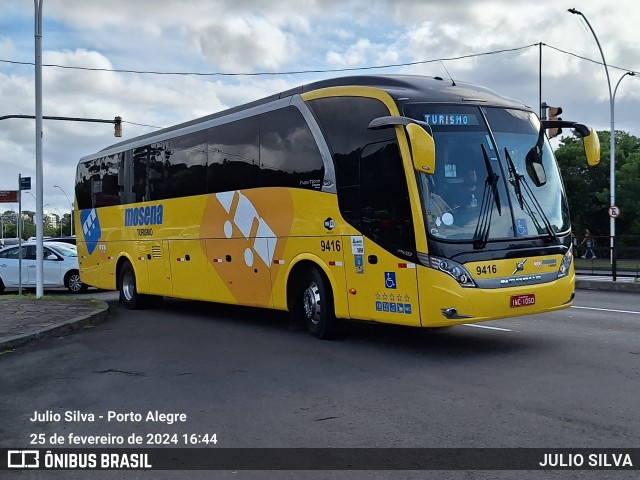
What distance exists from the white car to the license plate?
15.1 metres

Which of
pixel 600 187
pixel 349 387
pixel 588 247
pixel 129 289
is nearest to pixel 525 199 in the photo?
pixel 349 387

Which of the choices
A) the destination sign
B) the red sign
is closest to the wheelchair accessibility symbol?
the destination sign

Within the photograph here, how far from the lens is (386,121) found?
887 centimetres

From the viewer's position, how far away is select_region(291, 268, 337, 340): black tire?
10336mm

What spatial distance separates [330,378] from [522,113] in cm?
457

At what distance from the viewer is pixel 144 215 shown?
15.5 m

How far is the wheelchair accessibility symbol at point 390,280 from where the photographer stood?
9.13 metres

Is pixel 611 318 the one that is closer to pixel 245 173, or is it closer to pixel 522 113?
pixel 522 113

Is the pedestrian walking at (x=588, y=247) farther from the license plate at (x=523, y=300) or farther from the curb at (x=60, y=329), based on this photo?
the curb at (x=60, y=329)

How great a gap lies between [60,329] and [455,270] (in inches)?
254

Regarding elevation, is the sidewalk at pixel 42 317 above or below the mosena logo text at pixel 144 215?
below

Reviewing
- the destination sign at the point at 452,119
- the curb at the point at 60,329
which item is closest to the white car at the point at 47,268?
the curb at the point at 60,329

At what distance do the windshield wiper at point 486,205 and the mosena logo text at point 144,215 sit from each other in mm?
7814

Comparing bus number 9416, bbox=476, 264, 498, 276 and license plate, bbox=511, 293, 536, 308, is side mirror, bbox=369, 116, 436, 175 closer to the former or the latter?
bus number 9416, bbox=476, 264, 498, 276
